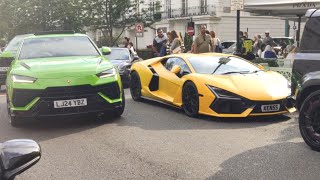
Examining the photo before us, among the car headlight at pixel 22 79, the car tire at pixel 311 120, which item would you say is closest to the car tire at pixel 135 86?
the car headlight at pixel 22 79

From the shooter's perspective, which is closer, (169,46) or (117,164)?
(117,164)

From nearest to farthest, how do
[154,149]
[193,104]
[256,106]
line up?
[154,149]
[256,106]
[193,104]

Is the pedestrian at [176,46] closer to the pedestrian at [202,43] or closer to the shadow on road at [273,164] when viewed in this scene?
the pedestrian at [202,43]

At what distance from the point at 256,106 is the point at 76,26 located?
24.3 metres

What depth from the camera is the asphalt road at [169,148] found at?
16.1 ft

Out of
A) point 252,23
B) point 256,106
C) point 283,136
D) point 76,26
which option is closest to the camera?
point 283,136

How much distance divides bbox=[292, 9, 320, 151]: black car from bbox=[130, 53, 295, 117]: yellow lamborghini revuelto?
943mm

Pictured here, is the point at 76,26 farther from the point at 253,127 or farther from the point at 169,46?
the point at 253,127

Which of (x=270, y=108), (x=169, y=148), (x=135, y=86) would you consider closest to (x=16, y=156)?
(x=169, y=148)

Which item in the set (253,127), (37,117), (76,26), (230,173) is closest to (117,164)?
(230,173)

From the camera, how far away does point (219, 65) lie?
860 centimetres

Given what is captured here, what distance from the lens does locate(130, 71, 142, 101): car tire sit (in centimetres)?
1018

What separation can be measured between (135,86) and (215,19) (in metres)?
33.2

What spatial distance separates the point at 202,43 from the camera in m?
12.8
